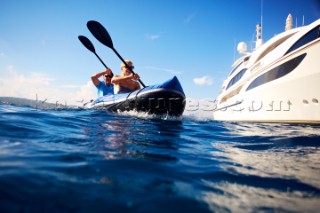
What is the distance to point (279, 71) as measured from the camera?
28.1 ft

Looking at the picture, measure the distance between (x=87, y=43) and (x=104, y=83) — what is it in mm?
2603

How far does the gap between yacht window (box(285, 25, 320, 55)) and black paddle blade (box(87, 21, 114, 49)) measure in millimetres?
6977

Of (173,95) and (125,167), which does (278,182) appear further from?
(173,95)

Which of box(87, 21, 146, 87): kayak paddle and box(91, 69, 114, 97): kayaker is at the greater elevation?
box(87, 21, 146, 87): kayak paddle

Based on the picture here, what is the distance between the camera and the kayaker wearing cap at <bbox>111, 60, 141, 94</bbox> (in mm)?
7850

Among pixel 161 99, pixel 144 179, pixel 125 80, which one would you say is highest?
pixel 125 80

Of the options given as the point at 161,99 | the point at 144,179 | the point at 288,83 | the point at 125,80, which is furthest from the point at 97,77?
the point at 144,179

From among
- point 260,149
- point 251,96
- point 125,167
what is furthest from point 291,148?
point 251,96

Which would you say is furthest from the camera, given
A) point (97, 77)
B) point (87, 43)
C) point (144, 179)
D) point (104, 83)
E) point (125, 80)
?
point (87, 43)

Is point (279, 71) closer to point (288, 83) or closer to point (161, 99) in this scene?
point (288, 83)

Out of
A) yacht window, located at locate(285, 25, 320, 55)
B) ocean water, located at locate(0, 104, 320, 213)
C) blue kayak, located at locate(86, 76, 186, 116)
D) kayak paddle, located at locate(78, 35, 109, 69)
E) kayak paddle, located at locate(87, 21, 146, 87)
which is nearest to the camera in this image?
ocean water, located at locate(0, 104, 320, 213)

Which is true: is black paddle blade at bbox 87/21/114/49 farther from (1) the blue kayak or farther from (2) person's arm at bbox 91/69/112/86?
(1) the blue kayak

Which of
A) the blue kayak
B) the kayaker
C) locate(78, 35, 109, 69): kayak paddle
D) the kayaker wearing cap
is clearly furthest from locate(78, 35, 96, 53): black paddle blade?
the blue kayak

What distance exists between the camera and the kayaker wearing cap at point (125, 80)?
7.85m
